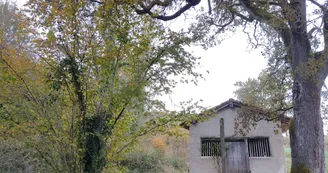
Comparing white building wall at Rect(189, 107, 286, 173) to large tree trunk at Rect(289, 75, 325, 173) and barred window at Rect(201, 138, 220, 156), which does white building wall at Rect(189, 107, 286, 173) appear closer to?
barred window at Rect(201, 138, 220, 156)

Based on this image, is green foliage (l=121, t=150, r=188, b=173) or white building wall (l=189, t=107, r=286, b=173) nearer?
white building wall (l=189, t=107, r=286, b=173)

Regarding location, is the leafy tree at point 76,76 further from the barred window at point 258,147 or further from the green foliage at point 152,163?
the green foliage at point 152,163

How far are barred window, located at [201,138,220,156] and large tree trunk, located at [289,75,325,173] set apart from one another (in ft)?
15.4

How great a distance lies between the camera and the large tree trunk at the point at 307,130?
605 cm

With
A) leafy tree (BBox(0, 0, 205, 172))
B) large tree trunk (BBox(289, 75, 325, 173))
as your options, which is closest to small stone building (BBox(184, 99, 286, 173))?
large tree trunk (BBox(289, 75, 325, 173))

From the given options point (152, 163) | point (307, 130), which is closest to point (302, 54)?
point (307, 130)

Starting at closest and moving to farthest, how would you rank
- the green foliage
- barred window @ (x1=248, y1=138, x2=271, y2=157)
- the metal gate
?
the metal gate < barred window @ (x1=248, y1=138, x2=271, y2=157) < the green foliage

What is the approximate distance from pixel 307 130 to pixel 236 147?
5.11 m

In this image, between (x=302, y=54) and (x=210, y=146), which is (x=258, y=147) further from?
(x=302, y=54)

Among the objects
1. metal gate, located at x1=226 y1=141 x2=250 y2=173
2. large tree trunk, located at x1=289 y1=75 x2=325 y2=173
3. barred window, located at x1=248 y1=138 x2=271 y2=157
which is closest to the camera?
large tree trunk, located at x1=289 y1=75 x2=325 y2=173

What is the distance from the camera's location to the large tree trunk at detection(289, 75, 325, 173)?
19.8 feet

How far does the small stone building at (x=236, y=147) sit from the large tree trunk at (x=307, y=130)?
4.28 metres

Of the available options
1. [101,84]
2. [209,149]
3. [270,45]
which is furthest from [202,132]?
[101,84]

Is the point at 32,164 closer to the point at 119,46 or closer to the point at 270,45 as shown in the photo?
the point at 119,46
